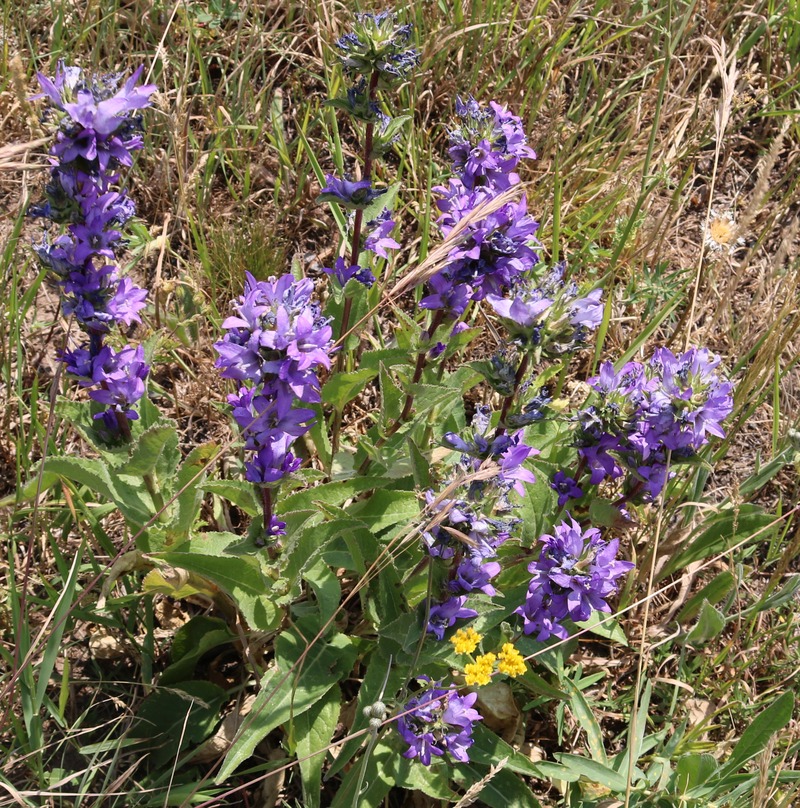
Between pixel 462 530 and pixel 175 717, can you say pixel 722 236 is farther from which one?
pixel 175 717

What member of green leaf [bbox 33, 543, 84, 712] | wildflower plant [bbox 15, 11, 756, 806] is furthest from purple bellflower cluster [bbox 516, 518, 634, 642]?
green leaf [bbox 33, 543, 84, 712]

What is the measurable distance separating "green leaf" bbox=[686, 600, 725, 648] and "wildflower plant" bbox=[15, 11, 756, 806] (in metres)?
0.47

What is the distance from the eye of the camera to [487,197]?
2793 millimetres

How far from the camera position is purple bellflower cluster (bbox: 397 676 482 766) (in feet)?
8.70

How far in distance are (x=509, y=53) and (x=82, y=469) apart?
141 inches

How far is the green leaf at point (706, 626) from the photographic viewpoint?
3.45 m

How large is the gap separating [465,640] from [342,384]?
1.22 meters

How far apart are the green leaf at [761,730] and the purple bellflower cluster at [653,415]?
971mm

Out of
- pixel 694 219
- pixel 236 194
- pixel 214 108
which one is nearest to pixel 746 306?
pixel 694 219

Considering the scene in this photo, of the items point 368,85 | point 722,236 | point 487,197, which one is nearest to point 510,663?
point 487,197

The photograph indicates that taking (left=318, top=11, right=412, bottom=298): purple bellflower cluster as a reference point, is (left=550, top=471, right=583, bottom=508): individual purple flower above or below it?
below

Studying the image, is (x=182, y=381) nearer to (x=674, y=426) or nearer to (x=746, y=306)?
(x=674, y=426)

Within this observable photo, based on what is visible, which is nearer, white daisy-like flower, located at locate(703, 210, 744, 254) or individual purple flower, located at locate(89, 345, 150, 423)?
individual purple flower, located at locate(89, 345, 150, 423)

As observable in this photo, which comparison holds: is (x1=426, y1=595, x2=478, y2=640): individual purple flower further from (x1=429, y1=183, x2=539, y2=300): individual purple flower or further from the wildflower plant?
(x1=429, y1=183, x2=539, y2=300): individual purple flower
